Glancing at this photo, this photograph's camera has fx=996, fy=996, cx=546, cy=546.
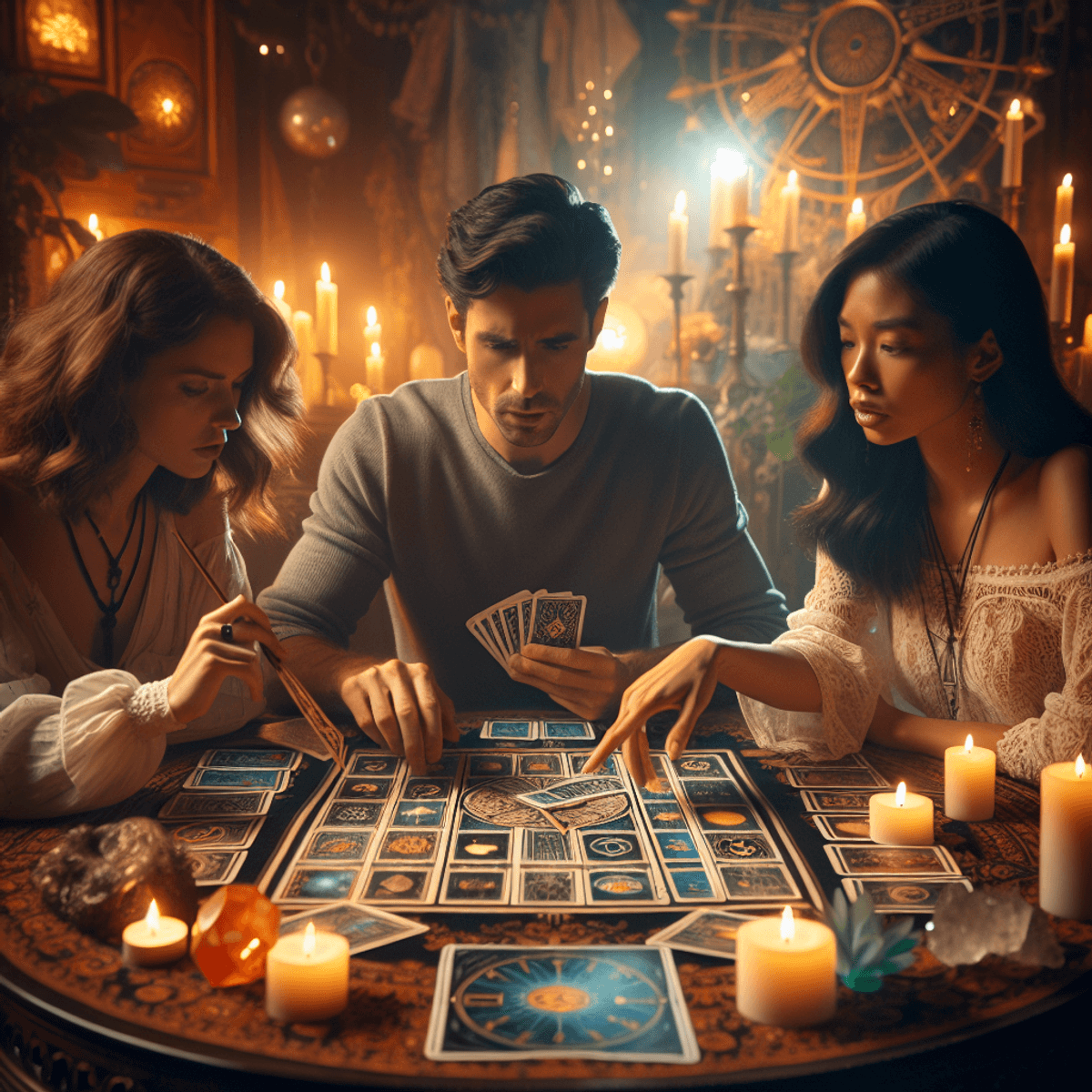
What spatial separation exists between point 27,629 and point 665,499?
1.50 meters

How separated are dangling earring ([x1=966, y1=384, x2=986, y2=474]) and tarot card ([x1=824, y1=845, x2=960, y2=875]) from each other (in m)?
0.89

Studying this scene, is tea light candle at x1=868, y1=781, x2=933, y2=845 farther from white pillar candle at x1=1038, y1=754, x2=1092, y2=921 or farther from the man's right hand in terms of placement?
the man's right hand

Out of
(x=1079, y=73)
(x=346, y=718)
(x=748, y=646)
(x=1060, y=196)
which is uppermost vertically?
(x=1079, y=73)

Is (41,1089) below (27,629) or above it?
below

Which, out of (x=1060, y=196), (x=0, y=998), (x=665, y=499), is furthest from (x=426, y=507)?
(x=1060, y=196)

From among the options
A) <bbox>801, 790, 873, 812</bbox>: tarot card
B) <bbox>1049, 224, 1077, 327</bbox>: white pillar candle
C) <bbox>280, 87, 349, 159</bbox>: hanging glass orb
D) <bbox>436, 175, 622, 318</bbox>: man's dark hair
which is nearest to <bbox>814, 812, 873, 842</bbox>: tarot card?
<bbox>801, 790, 873, 812</bbox>: tarot card

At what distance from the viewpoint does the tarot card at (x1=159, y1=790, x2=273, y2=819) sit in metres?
1.61

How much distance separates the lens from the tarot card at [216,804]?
1606 mm

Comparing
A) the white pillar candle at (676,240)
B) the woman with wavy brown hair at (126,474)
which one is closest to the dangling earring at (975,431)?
the woman with wavy brown hair at (126,474)

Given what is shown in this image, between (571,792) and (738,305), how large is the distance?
2499 mm

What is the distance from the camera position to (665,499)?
259 cm

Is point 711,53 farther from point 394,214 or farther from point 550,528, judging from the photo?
point 550,528

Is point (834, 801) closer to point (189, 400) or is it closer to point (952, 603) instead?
point (952, 603)

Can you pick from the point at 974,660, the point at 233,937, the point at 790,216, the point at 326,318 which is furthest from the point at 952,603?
the point at 326,318
